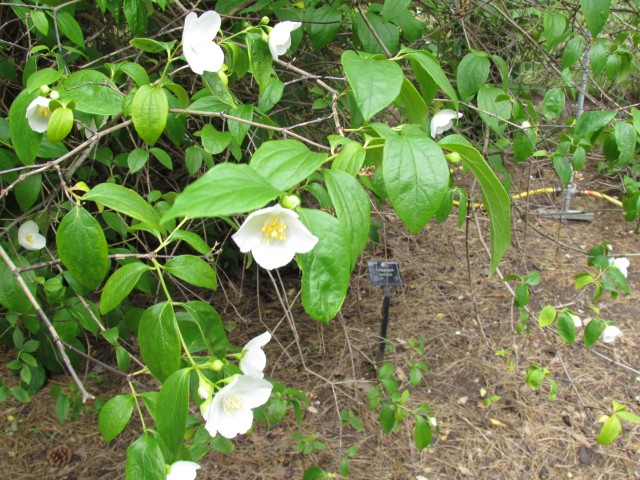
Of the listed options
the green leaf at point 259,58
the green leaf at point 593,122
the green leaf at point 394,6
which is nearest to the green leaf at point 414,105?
the green leaf at point 259,58

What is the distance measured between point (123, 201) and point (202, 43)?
0.33 m

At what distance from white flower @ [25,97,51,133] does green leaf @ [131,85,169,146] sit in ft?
0.83

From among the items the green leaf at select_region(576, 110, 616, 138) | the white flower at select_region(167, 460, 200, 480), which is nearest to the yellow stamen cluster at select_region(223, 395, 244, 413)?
the white flower at select_region(167, 460, 200, 480)

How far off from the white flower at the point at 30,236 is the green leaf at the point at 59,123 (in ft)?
2.48

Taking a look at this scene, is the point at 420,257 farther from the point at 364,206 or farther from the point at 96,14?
the point at 364,206

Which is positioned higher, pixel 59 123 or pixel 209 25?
pixel 209 25

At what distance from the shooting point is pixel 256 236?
77cm

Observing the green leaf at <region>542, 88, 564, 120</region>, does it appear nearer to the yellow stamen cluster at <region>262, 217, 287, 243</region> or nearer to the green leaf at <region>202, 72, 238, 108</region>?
the green leaf at <region>202, 72, 238, 108</region>

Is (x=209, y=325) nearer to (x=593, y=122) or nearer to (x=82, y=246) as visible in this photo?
(x=82, y=246)

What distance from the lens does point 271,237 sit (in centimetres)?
77

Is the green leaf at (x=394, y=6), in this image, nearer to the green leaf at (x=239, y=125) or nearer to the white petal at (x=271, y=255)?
the green leaf at (x=239, y=125)

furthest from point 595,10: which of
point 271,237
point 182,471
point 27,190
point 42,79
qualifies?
point 27,190

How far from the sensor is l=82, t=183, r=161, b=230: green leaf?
811 millimetres

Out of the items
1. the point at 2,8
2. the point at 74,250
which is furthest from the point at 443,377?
the point at 2,8
